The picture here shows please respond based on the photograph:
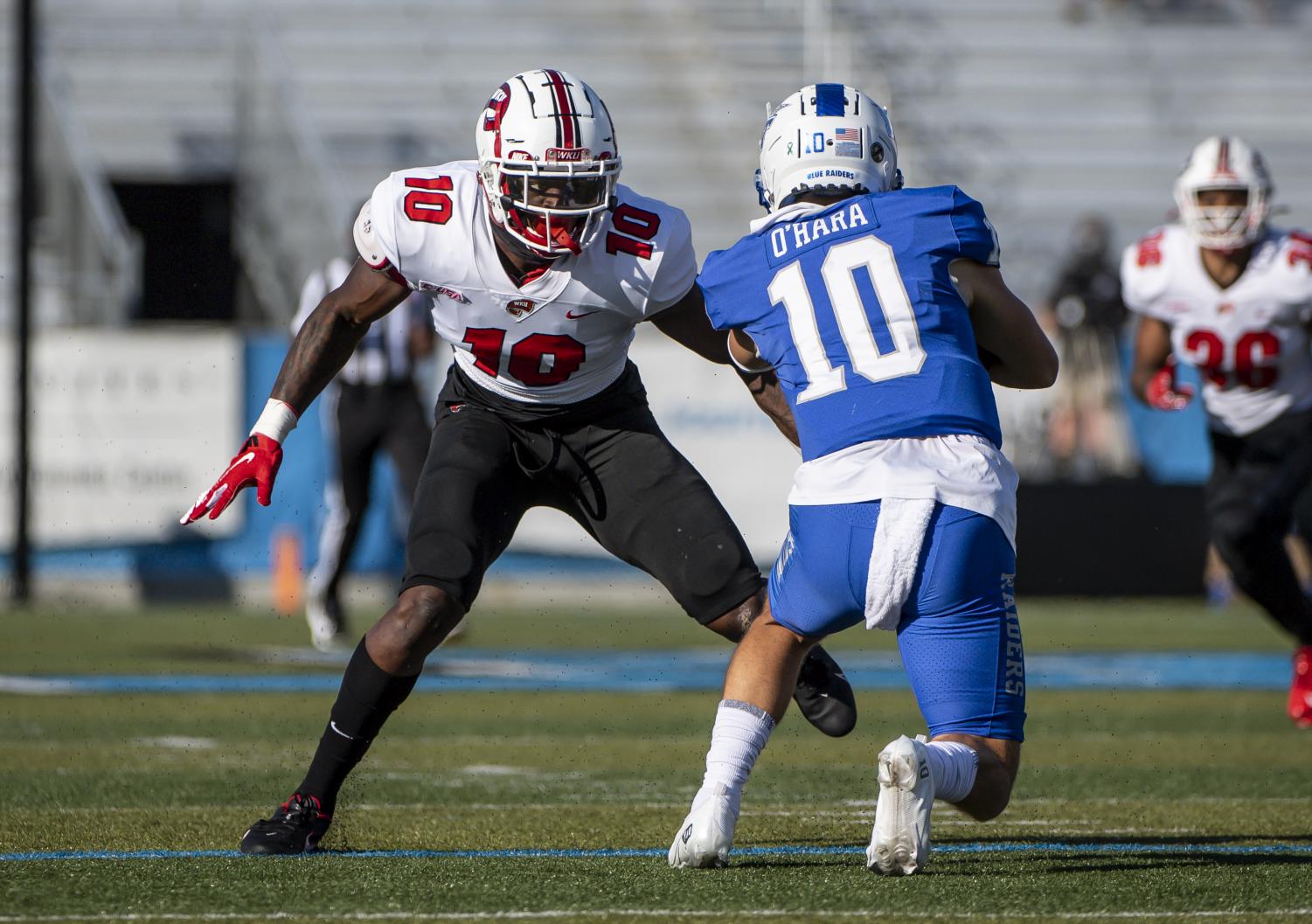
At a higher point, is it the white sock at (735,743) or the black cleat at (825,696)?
the white sock at (735,743)

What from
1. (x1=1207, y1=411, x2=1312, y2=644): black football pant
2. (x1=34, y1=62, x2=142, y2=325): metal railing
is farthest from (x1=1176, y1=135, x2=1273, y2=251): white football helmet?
(x1=34, y1=62, x2=142, y2=325): metal railing

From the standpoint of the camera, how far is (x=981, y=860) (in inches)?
145

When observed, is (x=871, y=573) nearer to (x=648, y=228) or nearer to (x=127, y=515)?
(x=648, y=228)

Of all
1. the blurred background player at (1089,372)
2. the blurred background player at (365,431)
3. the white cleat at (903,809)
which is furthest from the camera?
the blurred background player at (1089,372)

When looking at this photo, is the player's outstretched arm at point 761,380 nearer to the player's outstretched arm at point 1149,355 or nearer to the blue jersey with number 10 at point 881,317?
the blue jersey with number 10 at point 881,317

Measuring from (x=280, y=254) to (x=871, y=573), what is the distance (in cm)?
1077

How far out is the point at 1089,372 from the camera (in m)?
12.0

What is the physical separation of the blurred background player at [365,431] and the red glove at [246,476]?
4.34 meters

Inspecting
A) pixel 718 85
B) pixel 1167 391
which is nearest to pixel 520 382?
pixel 1167 391

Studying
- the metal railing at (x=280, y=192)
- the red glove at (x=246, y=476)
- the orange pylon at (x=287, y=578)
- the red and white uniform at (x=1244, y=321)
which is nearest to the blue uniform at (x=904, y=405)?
the red glove at (x=246, y=476)

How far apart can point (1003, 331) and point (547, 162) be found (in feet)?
3.28

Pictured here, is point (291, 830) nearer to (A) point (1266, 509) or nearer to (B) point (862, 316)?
(B) point (862, 316)

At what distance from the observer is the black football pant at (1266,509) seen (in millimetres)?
6086

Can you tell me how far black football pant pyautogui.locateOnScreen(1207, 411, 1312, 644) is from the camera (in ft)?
20.0
